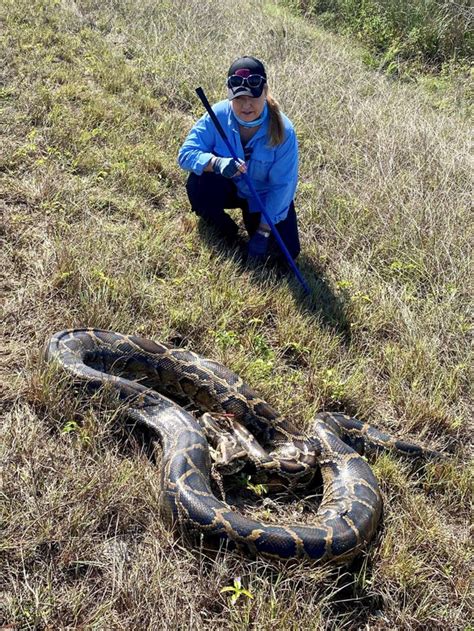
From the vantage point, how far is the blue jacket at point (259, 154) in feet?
19.6

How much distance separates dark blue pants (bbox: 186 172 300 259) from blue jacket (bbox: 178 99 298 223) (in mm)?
200

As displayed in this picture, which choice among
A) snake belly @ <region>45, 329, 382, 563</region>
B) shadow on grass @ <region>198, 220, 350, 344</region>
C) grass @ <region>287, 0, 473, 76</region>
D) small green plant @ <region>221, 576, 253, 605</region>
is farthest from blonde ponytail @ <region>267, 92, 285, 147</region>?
grass @ <region>287, 0, 473, 76</region>

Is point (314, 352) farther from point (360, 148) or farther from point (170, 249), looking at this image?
point (360, 148)

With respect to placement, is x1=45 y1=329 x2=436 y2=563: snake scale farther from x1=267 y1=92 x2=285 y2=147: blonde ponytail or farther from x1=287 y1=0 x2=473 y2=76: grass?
x1=287 y1=0 x2=473 y2=76: grass

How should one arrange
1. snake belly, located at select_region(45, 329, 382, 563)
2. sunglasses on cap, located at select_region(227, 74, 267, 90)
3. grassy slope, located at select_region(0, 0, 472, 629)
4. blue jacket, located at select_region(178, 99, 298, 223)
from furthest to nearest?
blue jacket, located at select_region(178, 99, 298, 223) < sunglasses on cap, located at select_region(227, 74, 267, 90) < snake belly, located at select_region(45, 329, 382, 563) < grassy slope, located at select_region(0, 0, 472, 629)

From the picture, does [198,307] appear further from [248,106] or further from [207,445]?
[248,106]

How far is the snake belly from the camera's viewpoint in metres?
3.48

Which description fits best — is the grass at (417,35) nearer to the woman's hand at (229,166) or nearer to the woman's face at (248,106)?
the woman's face at (248,106)

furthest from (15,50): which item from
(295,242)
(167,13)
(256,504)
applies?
(256,504)

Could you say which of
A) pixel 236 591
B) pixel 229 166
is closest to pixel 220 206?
pixel 229 166

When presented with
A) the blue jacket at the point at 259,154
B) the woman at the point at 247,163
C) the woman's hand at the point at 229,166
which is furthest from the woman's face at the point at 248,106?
the woman's hand at the point at 229,166

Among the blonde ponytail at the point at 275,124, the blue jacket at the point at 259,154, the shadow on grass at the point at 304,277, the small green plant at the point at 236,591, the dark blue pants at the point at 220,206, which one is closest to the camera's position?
the small green plant at the point at 236,591

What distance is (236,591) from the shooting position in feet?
10.4

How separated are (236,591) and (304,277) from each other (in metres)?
3.76
